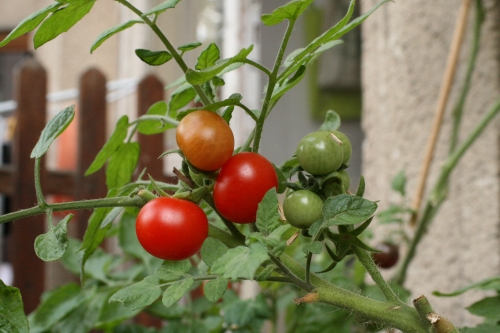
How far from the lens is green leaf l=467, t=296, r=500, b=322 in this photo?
45 centimetres

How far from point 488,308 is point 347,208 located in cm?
25

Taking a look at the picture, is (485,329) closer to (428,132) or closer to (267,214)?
(267,214)

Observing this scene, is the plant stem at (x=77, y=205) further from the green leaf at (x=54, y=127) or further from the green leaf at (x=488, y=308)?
the green leaf at (x=488, y=308)

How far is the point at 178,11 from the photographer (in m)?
2.93

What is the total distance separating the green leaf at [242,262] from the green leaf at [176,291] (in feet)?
0.19

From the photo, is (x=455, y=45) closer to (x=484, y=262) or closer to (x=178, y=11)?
(x=484, y=262)

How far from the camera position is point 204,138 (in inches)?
11.9

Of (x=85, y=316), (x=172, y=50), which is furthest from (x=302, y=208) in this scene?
(x=85, y=316)

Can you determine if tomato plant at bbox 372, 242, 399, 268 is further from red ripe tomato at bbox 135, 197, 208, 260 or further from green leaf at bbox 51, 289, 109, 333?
red ripe tomato at bbox 135, 197, 208, 260

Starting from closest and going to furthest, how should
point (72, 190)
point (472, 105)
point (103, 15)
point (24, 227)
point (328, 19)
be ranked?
point (472, 105) → point (24, 227) → point (72, 190) → point (328, 19) → point (103, 15)

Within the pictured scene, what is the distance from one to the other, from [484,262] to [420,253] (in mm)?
151

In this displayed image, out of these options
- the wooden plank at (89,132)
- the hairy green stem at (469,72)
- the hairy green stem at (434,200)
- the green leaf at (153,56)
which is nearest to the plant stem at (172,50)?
the green leaf at (153,56)

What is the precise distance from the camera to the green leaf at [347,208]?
0.97 feet

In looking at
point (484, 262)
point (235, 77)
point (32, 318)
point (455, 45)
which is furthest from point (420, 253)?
point (235, 77)
